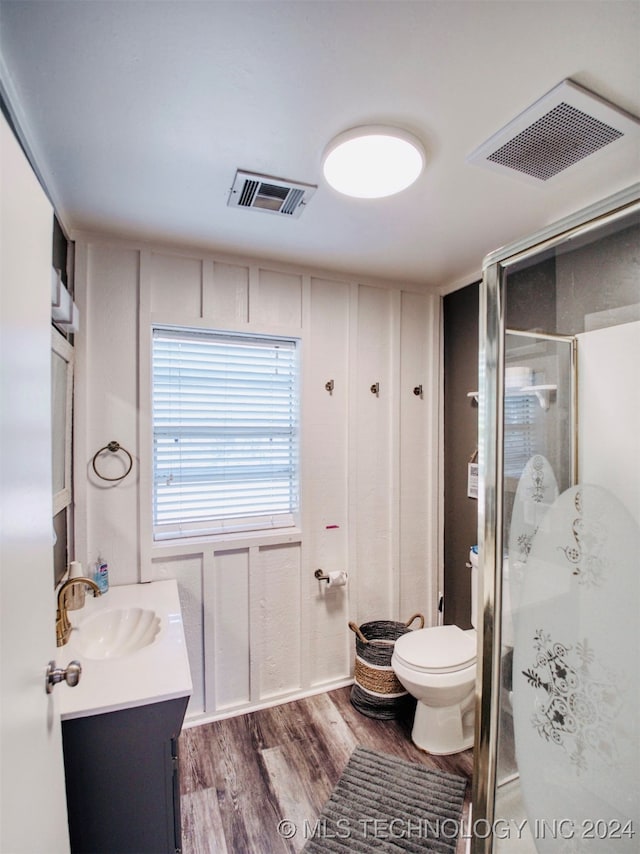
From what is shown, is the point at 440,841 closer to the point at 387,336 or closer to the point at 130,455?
the point at 130,455

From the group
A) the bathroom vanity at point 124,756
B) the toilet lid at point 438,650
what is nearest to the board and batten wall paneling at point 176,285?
the bathroom vanity at point 124,756

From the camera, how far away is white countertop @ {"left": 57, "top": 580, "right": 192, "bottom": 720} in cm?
125

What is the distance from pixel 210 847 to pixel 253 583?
1047 mm

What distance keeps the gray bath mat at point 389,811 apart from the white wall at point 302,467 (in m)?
0.66

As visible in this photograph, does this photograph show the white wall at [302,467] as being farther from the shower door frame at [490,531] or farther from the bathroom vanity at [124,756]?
the shower door frame at [490,531]

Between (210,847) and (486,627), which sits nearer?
(486,627)

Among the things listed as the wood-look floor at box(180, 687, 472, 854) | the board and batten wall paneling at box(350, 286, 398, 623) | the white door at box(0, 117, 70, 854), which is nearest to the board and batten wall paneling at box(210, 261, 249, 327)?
the board and batten wall paneling at box(350, 286, 398, 623)

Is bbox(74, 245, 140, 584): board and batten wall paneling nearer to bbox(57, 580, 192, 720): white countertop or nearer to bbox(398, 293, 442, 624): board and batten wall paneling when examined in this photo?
bbox(57, 580, 192, 720): white countertop

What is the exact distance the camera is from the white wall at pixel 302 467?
82.7 inches

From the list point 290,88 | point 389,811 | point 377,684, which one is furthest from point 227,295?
point 389,811

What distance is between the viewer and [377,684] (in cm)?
229

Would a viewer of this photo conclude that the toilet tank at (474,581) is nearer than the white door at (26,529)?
No

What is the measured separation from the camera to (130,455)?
212 cm

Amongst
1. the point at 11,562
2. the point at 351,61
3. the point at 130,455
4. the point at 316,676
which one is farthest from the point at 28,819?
the point at 316,676
